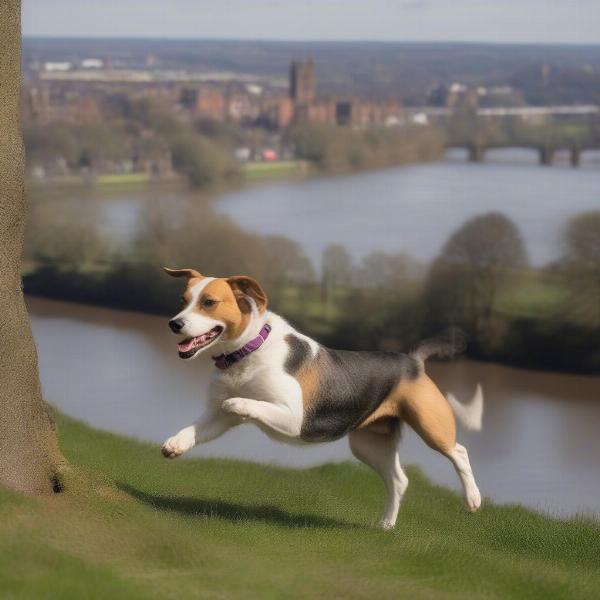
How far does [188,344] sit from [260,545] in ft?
2.86

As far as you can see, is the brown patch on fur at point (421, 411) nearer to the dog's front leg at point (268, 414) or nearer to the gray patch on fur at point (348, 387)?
the gray patch on fur at point (348, 387)

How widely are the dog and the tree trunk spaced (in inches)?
24.2

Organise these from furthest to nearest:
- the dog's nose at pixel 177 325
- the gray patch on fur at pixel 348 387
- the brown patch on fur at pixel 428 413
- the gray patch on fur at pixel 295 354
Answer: the brown patch on fur at pixel 428 413 < the gray patch on fur at pixel 348 387 < the gray patch on fur at pixel 295 354 < the dog's nose at pixel 177 325

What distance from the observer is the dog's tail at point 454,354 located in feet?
19.0

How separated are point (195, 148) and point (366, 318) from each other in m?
6.59

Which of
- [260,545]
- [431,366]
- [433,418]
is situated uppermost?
[433,418]

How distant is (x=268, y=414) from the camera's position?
4.97m

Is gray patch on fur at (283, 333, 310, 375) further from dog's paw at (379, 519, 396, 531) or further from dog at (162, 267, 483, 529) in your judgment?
dog's paw at (379, 519, 396, 531)

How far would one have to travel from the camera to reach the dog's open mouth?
4.80 meters

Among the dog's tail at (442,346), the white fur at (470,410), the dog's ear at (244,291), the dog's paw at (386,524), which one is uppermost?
the dog's ear at (244,291)

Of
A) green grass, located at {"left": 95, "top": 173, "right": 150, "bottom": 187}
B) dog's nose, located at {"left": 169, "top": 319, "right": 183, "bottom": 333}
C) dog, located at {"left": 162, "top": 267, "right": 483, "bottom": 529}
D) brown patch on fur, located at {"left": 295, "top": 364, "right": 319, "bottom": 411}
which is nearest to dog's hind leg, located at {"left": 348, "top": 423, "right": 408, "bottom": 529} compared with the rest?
dog, located at {"left": 162, "top": 267, "right": 483, "bottom": 529}

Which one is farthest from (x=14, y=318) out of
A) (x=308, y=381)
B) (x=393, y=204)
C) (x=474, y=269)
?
(x=393, y=204)

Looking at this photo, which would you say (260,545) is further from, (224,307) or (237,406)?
(224,307)

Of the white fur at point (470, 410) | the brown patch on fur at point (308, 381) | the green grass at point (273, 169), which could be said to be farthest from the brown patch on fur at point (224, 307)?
the green grass at point (273, 169)
